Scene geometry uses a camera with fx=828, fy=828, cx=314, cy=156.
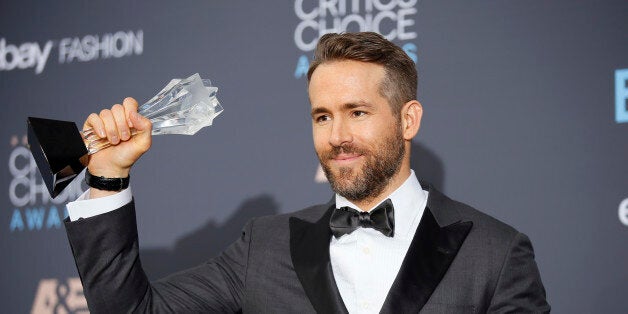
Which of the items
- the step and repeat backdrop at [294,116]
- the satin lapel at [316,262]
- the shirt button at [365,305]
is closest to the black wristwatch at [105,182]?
the satin lapel at [316,262]

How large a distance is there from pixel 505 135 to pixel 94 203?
58.7 inches

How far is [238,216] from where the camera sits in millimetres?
3139

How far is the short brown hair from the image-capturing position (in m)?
2.14

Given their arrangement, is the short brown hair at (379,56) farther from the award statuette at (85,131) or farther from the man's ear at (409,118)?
the award statuette at (85,131)

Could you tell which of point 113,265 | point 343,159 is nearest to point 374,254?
point 343,159

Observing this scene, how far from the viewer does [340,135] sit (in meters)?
2.01

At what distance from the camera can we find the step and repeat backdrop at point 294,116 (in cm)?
264

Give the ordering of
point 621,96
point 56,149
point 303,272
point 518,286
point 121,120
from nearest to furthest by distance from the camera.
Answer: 1. point 56,149
2. point 121,120
3. point 518,286
4. point 303,272
5. point 621,96

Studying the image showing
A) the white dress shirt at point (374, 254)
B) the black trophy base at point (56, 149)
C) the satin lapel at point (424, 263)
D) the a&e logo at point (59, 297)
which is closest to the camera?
the black trophy base at point (56, 149)

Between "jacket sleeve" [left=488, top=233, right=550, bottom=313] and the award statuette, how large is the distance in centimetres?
77

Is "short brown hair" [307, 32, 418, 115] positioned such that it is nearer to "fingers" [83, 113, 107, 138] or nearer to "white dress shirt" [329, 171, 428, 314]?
"white dress shirt" [329, 171, 428, 314]

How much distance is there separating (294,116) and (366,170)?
107cm

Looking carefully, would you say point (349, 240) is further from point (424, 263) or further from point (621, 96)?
point (621, 96)

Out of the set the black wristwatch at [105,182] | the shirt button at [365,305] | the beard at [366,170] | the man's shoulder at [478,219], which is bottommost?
the shirt button at [365,305]
